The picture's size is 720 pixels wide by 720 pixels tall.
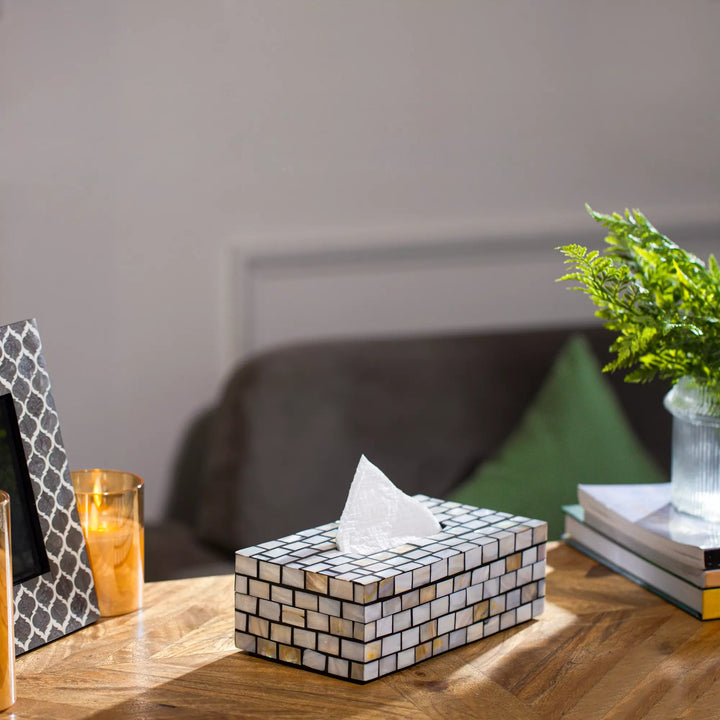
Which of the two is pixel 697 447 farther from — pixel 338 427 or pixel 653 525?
pixel 338 427

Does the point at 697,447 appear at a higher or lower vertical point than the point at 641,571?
higher

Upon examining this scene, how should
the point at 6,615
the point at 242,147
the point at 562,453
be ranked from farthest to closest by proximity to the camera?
1. the point at 242,147
2. the point at 562,453
3. the point at 6,615

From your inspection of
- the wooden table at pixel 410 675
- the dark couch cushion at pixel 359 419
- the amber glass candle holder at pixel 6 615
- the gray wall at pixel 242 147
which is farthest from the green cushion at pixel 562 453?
the amber glass candle holder at pixel 6 615

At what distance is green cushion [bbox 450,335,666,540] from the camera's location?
4.75ft

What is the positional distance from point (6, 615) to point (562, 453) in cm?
100

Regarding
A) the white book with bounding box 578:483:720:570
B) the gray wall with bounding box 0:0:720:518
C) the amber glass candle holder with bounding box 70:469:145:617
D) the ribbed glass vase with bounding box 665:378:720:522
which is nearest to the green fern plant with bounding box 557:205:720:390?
the ribbed glass vase with bounding box 665:378:720:522

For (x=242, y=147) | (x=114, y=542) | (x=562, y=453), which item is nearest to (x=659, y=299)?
(x=114, y=542)

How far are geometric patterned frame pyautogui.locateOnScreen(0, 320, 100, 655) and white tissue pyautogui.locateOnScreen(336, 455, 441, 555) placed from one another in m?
0.22

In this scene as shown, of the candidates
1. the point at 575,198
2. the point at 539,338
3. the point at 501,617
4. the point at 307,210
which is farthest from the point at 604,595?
the point at 575,198

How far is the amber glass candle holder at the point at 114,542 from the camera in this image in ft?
2.69

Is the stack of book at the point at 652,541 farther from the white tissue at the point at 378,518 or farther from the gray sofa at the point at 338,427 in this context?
the gray sofa at the point at 338,427

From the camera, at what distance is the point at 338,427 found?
1573mm

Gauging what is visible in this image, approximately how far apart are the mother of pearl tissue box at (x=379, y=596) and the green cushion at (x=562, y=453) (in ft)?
2.11

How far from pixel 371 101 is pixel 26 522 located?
1.11 meters
